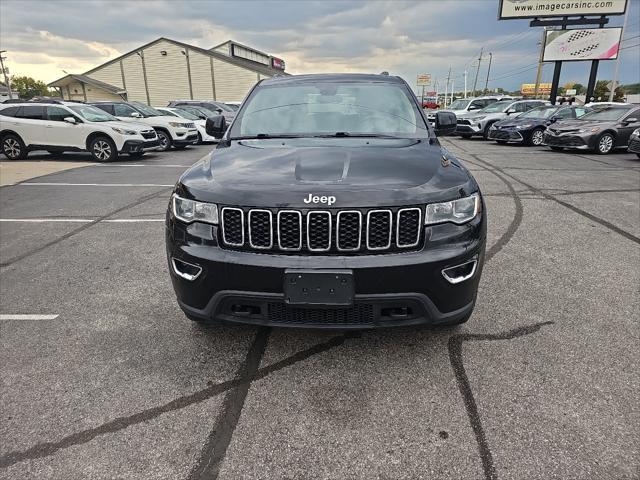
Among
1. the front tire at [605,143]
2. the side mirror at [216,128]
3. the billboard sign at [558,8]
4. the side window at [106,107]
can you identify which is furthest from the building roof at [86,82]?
the side mirror at [216,128]

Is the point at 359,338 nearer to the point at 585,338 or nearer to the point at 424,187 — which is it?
the point at 424,187

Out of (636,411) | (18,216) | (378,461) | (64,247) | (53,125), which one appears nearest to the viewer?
(378,461)

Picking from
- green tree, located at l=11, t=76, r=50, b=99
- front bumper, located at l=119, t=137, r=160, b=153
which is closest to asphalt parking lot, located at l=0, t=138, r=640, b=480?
front bumper, located at l=119, t=137, r=160, b=153

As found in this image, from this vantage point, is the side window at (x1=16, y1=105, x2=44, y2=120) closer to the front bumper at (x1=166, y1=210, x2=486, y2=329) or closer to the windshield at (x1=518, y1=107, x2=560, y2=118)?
the front bumper at (x1=166, y1=210, x2=486, y2=329)

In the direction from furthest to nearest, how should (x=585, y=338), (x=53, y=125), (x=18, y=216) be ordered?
(x=53, y=125)
(x=18, y=216)
(x=585, y=338)

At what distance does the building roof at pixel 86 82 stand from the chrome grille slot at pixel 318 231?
148 feet

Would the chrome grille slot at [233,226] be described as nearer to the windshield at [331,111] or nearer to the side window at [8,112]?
the windshield at [331,111]

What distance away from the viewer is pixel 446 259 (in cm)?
228

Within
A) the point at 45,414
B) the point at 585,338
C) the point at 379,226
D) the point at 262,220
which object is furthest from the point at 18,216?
the point at 585,338

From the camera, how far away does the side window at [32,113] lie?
12602mm

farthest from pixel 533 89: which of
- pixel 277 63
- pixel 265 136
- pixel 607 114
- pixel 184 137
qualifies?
pixel 265 136

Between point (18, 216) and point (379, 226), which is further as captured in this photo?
point (18, 216)

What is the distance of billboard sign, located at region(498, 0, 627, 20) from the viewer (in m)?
27.7

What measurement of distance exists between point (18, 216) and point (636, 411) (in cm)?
755
